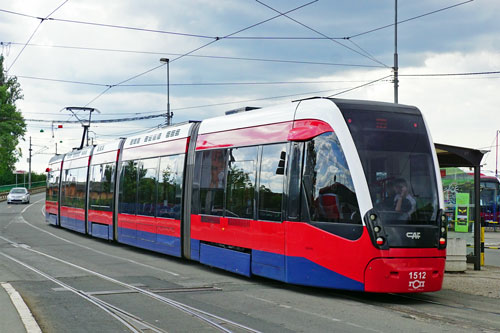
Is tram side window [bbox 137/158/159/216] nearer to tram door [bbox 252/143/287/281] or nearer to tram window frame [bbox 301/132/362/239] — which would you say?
tram door [bbox 252/143/287/281]

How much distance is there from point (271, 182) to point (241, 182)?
114 cm

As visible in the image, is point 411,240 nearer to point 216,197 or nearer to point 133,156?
point 216,197

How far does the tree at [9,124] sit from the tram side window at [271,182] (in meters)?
64.6

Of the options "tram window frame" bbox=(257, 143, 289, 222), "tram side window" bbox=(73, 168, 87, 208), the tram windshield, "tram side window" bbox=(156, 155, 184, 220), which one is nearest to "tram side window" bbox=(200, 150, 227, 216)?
"tram side window" bbox=(156, 155, 184, 220)

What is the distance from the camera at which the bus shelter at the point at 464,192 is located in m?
Answer: 14.9

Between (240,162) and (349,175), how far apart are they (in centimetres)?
322

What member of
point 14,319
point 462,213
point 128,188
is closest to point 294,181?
point 14,319

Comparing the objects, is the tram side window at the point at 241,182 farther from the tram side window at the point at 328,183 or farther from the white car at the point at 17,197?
the white car at the point at 17,197

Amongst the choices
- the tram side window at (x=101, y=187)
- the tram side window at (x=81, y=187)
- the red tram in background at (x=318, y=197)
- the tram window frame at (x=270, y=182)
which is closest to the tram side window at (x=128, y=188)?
the tram side window at (x=101, y=187)

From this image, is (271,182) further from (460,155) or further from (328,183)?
(460,155)

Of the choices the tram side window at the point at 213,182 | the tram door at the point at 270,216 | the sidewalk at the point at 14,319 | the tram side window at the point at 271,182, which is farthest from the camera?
the tram side window at the point at 213,182

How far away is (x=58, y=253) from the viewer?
1762cm

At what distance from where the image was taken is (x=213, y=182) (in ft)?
Result: 44.4

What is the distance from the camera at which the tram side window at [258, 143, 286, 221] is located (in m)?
11.2
